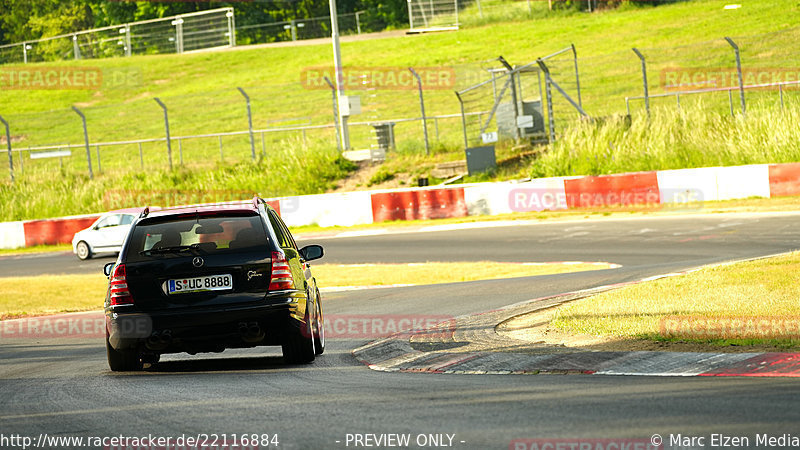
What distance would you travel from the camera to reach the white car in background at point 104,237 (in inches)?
1105

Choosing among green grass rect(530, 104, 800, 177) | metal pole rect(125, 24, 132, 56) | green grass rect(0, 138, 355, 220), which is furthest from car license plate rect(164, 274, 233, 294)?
metal pole rect(125, 24, 132, 56)

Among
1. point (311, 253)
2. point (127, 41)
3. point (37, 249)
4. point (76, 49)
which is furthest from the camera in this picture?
point (127, 41)

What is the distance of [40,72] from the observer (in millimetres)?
65250

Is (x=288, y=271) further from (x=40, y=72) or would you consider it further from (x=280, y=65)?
(x=40, y=72)

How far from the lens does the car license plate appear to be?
29.9 ft

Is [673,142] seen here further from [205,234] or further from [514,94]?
[205,234]

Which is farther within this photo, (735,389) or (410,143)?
(410,143)

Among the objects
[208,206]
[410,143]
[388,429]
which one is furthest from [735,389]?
[410,143]

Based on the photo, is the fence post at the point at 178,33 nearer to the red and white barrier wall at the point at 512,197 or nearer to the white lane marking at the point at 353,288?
the red and white barrier wall at the point at 512,197

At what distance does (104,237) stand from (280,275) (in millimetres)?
20068

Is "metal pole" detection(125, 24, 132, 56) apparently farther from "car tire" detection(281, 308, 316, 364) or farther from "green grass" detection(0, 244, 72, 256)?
"car tire" detection(281, 308, 316, 364)

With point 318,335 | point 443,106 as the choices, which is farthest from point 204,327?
point 443,106

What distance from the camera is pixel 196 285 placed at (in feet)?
29.9

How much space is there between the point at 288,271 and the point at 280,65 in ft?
176
